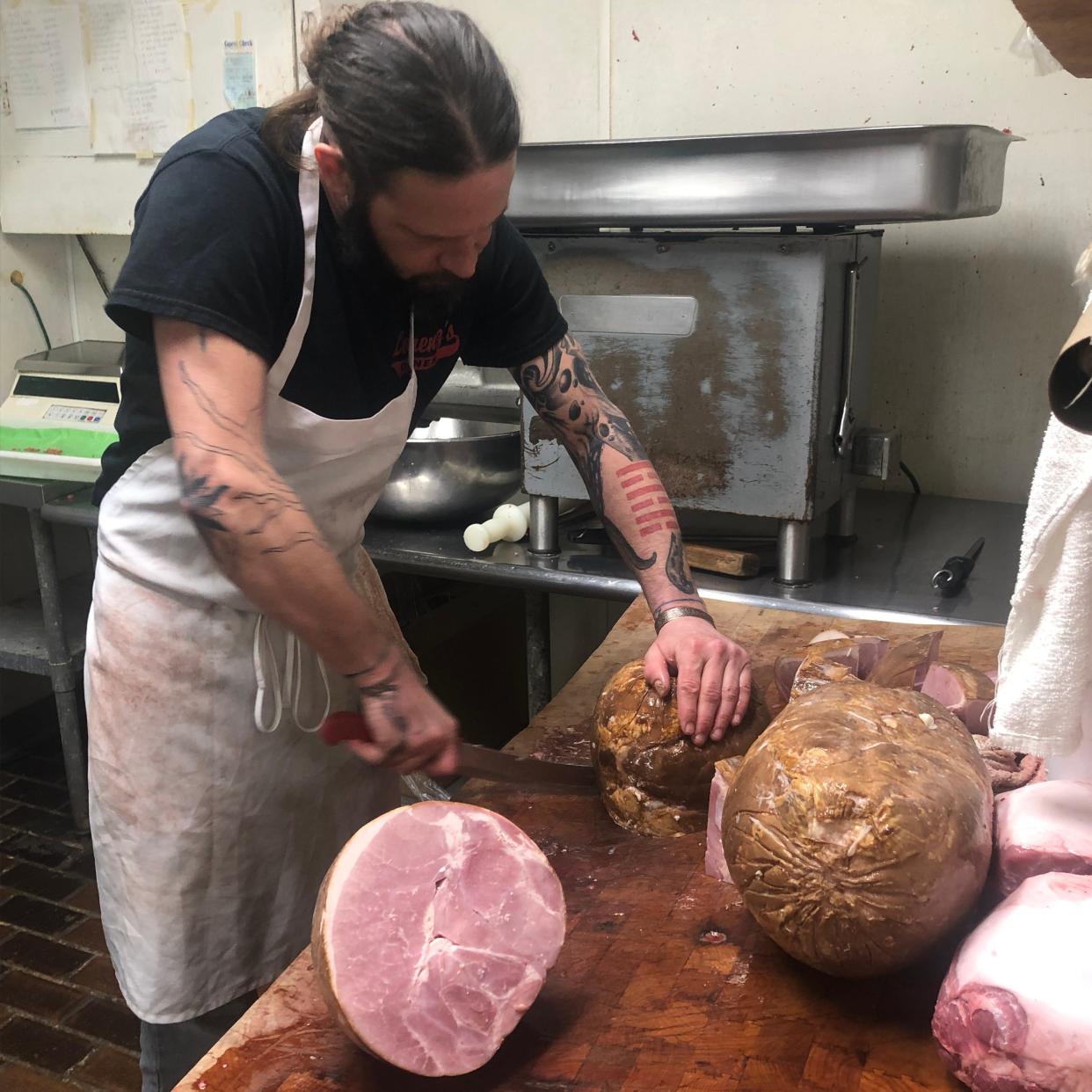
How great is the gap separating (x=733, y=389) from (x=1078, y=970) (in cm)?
137

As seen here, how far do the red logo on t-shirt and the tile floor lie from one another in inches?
65.0

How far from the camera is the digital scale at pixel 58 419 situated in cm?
293

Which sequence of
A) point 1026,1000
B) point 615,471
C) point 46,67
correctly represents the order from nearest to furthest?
point 1026,1000, point 615,471, point 46,67

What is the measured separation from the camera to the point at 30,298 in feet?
11.7

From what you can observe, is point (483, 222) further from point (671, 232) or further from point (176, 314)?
point (671, 232)

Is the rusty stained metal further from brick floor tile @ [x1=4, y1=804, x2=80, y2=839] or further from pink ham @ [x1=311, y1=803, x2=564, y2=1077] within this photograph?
brick floor tile @ [x1=4, y1=804, x2=80, y2=839]

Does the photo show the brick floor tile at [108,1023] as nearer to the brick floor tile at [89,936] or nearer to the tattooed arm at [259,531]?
the brick floor tile at [89,936]

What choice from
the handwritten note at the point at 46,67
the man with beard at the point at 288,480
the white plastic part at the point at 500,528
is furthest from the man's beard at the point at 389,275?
the handwritten note at the point at 46,67

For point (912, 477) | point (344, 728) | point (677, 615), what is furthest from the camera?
point (912, 477)

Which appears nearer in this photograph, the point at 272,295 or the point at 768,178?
the point at 272,295

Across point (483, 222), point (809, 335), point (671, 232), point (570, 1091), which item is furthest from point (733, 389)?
point (570, 1091)

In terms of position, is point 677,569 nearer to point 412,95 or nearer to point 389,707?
point 389,707

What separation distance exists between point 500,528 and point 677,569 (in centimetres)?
79

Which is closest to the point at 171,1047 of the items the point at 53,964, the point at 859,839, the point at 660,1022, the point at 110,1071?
the point at 110,1071
